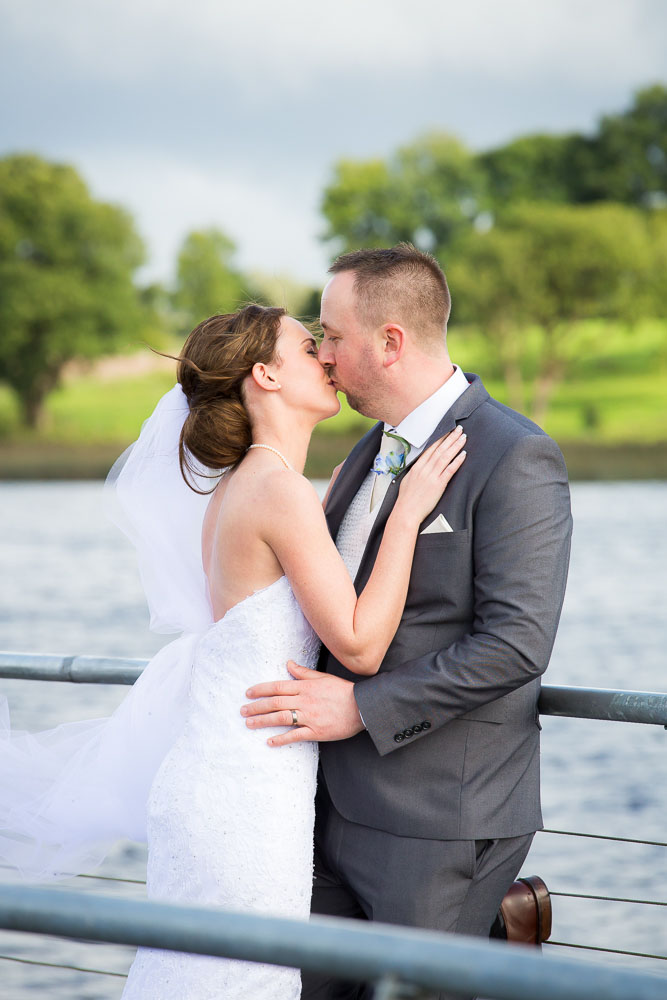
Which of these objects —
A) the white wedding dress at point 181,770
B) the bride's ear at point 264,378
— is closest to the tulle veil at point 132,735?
the white wedding dress at point 181,770

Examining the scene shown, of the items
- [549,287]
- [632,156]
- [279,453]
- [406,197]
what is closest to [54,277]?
[406,197]

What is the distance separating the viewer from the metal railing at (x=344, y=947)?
105 cm

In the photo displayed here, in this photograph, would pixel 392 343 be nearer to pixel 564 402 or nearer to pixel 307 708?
pixel 307 708

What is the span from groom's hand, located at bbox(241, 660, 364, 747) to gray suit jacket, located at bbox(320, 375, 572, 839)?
6 cm

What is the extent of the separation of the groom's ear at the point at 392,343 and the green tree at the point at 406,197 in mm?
56378

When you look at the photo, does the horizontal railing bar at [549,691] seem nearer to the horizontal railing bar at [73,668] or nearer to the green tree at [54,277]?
the horizontal railing bar at [73,668]

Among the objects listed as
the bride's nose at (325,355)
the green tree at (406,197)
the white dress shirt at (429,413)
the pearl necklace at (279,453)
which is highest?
the green tree at (406,197)

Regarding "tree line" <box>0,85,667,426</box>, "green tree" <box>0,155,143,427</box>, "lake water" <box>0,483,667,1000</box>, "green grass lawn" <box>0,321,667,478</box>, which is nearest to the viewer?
"lake water" <box>0,483,667,1000</box>

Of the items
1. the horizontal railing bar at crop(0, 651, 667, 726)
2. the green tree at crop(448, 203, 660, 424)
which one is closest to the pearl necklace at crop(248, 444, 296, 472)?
the horizontal railing bar at crop(0, 651, 667, 726)

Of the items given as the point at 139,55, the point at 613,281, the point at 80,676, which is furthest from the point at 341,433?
the point at 80,676

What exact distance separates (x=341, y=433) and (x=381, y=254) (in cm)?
4292

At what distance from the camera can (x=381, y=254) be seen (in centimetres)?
288

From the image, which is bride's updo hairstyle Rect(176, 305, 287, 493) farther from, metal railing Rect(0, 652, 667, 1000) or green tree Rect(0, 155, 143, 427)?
green tree Rect(0, 155, 143, 427)

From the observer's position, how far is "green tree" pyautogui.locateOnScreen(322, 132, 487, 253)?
59000 millimetres
